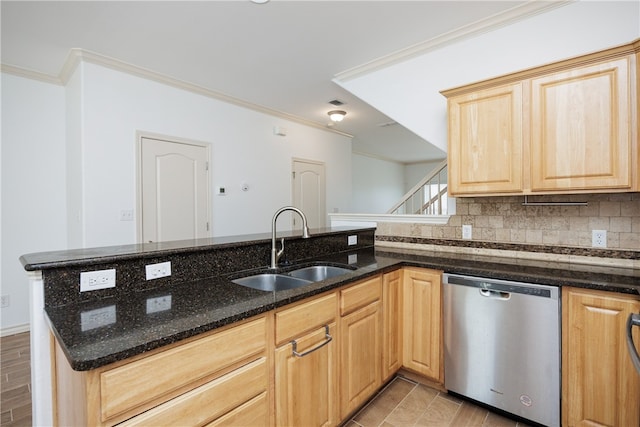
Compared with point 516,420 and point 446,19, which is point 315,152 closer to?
point 446,19

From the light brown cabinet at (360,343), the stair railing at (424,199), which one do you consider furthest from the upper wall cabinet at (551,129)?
the stair railing at (424,199)

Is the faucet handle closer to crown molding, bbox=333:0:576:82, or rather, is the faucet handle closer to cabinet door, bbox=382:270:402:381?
cabinet door, bbox=382:270:402:381

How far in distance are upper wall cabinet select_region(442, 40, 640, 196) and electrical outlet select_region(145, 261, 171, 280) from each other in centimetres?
196

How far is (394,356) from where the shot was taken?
2223 mm

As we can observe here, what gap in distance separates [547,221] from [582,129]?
2.36 feet

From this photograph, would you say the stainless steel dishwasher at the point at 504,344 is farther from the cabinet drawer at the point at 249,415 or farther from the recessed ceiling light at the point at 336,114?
the recessed ceiling light at the point at 336,114

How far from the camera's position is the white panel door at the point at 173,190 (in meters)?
3.37

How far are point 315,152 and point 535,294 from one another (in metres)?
4.20

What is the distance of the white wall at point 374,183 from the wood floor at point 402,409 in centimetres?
504

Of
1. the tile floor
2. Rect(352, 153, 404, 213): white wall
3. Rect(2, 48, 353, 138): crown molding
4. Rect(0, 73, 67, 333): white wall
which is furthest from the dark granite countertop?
Rect(352, 153, 404, 213): white wall

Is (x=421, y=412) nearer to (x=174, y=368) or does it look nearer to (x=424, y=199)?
(x=174, y=368)

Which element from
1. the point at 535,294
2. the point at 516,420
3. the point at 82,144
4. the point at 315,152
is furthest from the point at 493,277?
the point at 315,152

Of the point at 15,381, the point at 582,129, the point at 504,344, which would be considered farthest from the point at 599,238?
the point at 15,381

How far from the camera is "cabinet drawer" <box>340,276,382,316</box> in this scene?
174 cm
